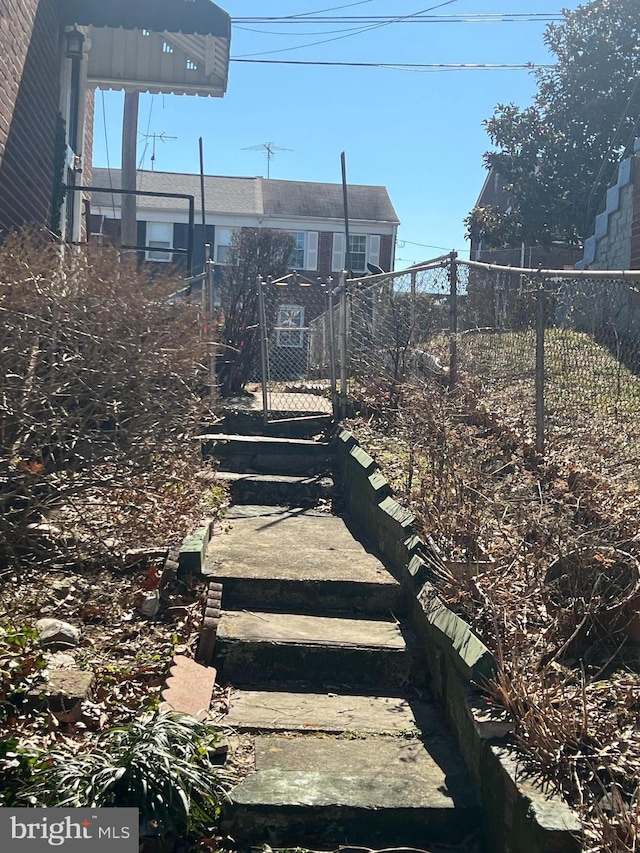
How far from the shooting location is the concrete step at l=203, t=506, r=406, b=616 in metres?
5.02

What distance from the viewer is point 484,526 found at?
14.9ft

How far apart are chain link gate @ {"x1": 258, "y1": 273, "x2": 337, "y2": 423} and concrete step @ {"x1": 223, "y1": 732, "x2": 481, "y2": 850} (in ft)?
16.8

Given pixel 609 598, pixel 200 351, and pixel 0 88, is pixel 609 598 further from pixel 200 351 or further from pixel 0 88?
pixel 0 88

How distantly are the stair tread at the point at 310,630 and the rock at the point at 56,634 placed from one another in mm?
775

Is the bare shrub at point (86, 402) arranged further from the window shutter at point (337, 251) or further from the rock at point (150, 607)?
the window shutter at point (337, 251)

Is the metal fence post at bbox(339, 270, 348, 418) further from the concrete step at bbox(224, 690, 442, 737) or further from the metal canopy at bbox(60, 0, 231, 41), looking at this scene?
the concrete step at bbox(224, 690, 442, 737)

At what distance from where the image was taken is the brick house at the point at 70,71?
7375 mm

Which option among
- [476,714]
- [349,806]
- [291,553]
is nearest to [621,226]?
[291,553]

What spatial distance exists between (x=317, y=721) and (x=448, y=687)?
0.66 m

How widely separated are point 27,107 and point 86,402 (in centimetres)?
431

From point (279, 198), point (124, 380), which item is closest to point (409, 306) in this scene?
point (124, 380)

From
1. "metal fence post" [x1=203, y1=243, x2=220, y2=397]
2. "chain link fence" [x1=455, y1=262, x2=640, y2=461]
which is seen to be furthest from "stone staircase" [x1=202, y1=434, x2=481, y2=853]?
"chain link fence" [x1=455, y1=262, x2=640, y2=461]

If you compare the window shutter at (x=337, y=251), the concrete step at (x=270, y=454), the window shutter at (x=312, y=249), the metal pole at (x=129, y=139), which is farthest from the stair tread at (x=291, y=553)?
the window shutter at (x=337, y=251)

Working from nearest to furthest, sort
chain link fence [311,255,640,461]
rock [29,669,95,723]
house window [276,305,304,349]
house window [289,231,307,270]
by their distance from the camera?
1. rock [29,669,95,723]
2. chain link fence [311,255,640,461]
3. house window [276,305,304,349]
4. house window [289,231,307,270]
